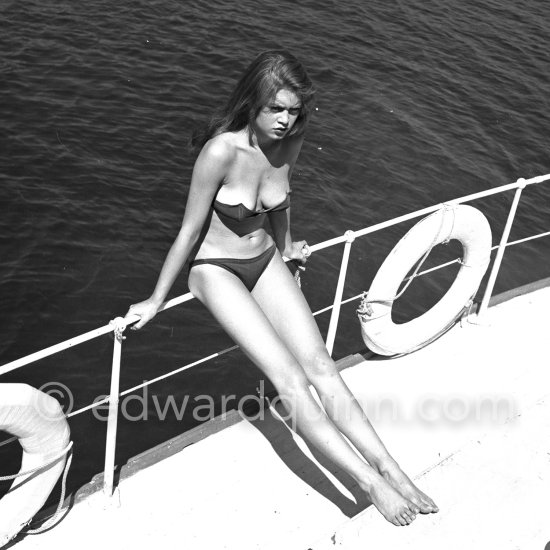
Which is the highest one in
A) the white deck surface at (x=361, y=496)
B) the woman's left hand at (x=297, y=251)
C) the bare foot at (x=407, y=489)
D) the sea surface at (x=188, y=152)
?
the woman's left hand at (x=297, y=251)

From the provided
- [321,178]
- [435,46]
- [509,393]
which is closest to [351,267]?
[321,178]

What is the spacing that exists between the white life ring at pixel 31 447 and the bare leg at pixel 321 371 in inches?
40.8

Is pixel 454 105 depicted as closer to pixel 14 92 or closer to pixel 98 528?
pixel 14 92

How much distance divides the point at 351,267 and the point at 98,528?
5.76m

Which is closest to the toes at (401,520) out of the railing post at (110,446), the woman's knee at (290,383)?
the woman's knee at (290,383)

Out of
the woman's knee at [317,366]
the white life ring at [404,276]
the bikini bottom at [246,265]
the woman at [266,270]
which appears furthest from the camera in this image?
the white life ring at [404,276]

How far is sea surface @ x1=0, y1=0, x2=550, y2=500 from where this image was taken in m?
7.38

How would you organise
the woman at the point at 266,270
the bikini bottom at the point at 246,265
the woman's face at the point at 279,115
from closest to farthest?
the woman at the point at 266,270 → the woman's face at the point at 279,115 → the bikini bottom at the point at 246,265

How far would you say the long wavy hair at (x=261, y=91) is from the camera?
11.4 feet

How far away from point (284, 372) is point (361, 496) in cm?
73

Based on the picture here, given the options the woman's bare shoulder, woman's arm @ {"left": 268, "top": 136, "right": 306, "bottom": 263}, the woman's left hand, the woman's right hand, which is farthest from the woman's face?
the woman's right hand

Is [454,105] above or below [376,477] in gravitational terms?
below

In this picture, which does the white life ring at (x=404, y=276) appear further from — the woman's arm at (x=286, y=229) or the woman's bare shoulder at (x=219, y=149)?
the woman's bare shoulder at (x=219, y=149)

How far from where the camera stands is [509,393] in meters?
4.57
